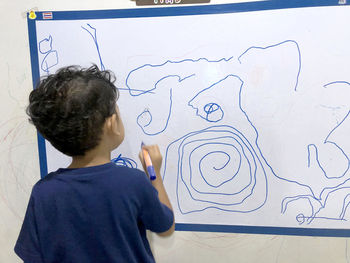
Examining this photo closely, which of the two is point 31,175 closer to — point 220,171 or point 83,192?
point 83,192

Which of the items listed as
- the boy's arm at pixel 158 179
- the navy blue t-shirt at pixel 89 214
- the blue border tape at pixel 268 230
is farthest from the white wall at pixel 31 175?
the navy blue t-shirt at pixel 89 214

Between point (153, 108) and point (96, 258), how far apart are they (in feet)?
1.30

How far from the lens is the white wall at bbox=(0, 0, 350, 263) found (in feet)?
2.56

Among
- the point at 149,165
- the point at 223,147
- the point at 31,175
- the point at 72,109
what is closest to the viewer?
the point at 72,109

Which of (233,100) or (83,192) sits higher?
(233,100)

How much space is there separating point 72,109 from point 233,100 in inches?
16.3

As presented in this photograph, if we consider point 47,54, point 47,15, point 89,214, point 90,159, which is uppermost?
point 47,15

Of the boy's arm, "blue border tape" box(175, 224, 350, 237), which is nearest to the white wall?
"blue border tape" box(175, 224, 350, 237)

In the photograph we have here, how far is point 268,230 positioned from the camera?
2.55ft

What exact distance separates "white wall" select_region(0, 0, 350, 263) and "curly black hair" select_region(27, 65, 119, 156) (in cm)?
31

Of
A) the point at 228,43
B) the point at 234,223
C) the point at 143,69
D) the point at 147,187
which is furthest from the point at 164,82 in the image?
the point at 234,223

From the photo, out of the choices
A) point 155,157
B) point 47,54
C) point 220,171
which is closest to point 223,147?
point 220,171

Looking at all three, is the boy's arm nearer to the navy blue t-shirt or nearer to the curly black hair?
the navy blue t-shirt

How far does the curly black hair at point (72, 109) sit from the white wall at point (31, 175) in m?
0.31
